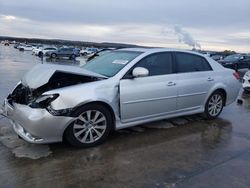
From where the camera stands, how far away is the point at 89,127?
16.2 ft

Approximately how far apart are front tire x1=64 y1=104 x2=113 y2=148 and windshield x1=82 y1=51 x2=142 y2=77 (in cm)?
73

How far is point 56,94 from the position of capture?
15.3 ft

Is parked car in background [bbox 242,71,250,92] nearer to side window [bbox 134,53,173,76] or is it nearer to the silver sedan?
the silver sedan

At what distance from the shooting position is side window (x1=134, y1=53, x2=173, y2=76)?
573 centimetres

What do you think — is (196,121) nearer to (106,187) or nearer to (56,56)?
(106,187)

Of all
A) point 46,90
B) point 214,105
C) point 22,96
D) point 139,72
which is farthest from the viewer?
point 214,105

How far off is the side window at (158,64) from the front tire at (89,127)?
3.70 feet

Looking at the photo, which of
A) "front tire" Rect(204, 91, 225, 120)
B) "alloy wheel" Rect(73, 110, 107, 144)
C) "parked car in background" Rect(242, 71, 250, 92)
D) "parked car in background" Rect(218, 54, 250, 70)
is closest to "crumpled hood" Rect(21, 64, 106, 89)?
"alloy wheel" Rect(73, 110, 107, 144)

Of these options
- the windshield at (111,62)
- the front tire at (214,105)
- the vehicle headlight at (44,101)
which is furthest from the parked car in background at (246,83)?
the vehicle headlight at (44,101)

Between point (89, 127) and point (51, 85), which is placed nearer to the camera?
point (89, 127)

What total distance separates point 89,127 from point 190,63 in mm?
2668

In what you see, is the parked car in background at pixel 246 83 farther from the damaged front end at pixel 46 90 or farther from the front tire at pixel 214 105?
the damaged front end at pixel 46 90

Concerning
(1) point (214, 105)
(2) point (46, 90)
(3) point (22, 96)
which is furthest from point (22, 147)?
(1) point (214, 105)

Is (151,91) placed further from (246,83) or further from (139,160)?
(246,83)
